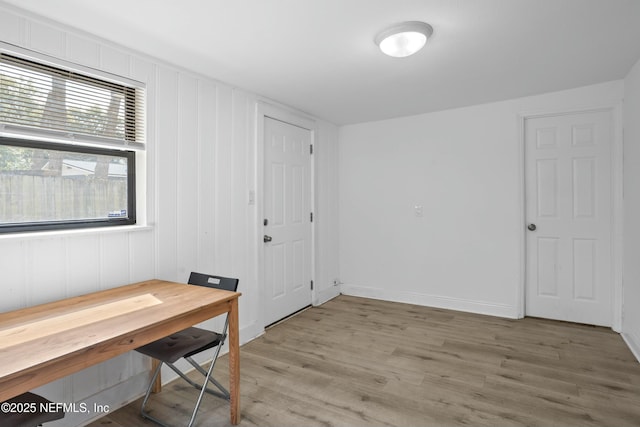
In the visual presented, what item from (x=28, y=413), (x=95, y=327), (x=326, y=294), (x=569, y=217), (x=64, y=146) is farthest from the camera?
(x=326, y=294)

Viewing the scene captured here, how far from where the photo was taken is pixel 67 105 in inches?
82.9

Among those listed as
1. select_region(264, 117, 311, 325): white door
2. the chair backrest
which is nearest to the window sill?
the chair backrest

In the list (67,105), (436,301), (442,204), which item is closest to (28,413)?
(67,105)

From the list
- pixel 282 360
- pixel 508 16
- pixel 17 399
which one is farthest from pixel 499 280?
pixel 17 399

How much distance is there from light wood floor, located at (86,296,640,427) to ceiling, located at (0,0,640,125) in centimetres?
234

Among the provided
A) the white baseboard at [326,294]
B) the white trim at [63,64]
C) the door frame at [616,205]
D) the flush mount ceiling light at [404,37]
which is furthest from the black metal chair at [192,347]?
the door frame at [616,205]

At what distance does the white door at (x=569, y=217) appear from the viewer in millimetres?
3469

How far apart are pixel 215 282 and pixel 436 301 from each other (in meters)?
2.89

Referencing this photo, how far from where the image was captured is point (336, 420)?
6.84ft

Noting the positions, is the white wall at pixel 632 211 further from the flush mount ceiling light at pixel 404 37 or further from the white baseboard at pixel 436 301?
the flush mount ceiling light at pixel 404 37

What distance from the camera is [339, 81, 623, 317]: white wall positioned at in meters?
3.80

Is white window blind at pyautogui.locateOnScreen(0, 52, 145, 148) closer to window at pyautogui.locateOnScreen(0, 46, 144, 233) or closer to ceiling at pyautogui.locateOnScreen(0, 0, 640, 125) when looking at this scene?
window at pyautogui.locateOnScreen(0, 46, 144, 233)

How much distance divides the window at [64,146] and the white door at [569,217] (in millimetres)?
3829

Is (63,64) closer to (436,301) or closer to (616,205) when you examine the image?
(436,301)
